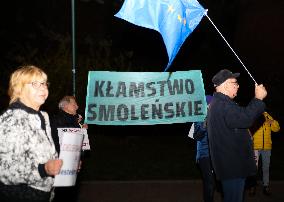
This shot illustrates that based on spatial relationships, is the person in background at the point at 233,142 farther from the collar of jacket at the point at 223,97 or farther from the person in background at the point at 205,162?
Answer: the person in background at the point at 205,162

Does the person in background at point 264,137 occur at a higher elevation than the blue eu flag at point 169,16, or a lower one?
lower

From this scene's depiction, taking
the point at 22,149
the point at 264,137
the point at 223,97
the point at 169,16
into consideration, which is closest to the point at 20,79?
the point at 22,149

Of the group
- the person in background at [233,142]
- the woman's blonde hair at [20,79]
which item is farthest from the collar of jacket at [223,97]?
the woman's blonde hair at [20,79]

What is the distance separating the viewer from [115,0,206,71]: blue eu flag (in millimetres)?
6383

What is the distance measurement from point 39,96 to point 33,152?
49 centimetres

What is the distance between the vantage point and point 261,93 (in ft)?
16.3

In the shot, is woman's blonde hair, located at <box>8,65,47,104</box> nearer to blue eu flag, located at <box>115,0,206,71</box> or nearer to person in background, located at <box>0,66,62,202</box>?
person in background, located at <box>0,66,62,202</box>

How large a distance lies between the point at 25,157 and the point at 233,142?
2.41m

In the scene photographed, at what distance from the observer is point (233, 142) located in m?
5.03

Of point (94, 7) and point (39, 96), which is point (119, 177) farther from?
point (94, 7)

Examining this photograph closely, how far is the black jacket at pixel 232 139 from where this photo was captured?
16.2ft

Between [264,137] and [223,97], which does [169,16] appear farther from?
[264,137]

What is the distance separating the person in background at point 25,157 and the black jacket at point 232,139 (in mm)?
2110

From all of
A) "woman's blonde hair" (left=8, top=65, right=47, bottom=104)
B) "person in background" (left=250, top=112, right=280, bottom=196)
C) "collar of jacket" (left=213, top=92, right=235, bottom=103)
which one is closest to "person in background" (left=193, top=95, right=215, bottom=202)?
"collar of jacket" (left=213, top=92, right=235, bottom=103)
